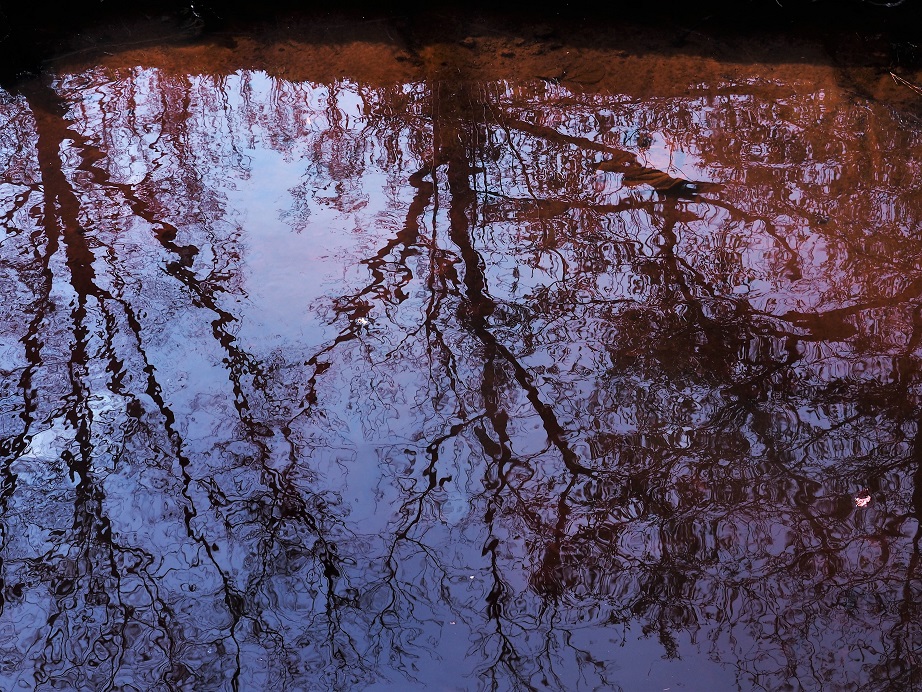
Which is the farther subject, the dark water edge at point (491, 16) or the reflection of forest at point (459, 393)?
the dark water edge at point (491, 16)

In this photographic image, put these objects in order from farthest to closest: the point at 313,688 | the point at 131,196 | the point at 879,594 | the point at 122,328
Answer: the point at 131,196 < the point at 122,328 < the point at 879,594 < the point at 313,688

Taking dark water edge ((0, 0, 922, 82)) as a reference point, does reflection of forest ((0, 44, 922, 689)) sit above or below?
below

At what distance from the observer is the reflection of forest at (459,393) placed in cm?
307

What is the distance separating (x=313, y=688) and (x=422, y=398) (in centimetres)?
136

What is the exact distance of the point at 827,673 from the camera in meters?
2.93

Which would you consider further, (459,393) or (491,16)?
(491,16)

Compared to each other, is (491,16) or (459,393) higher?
(491,16)

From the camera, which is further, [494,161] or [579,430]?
[494,161]

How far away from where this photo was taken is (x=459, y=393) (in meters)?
3.89

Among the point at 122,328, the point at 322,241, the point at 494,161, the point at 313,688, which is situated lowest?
the point at 313,688

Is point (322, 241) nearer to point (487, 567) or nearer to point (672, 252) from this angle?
point (672, 252)

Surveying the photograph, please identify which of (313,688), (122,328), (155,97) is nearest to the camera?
(313,688)

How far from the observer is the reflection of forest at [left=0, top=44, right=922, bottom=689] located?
3.07m

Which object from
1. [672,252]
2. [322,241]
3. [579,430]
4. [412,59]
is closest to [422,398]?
[579,430]
